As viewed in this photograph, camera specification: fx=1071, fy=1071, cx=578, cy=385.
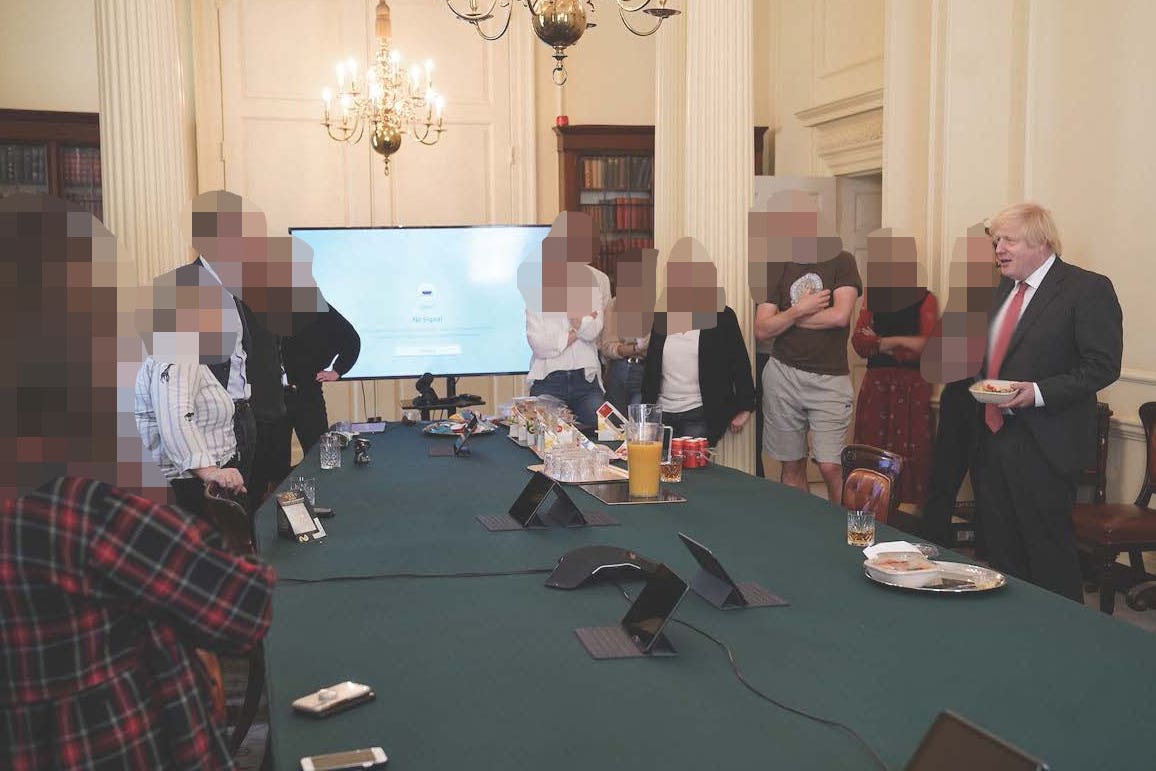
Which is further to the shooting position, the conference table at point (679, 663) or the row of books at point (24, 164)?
the row of books at point (24, 164)

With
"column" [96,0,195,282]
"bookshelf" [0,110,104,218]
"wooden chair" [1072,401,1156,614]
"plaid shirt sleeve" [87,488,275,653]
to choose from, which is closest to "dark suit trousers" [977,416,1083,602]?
"wooden chair" [1072,401,1156,614]

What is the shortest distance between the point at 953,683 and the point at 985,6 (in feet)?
14.5

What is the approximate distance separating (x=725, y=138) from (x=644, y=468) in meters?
2.60

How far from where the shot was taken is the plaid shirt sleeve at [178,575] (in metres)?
1.24

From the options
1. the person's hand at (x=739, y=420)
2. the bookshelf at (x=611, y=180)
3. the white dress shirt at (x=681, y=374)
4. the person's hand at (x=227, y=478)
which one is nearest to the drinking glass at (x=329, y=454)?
the person's hand at (x=227, y=478)

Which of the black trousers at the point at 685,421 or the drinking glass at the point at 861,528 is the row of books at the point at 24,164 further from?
the drinking glass at the point at 861,528

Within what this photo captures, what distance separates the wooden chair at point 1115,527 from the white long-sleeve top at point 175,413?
3101 mm

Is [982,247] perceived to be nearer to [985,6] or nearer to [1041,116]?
[1041,116]

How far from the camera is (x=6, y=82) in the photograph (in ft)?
24.5

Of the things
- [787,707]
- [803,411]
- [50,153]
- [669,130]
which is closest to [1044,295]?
[803,411]

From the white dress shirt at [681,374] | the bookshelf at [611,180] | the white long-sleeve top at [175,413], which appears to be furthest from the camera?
the bookshelf at [611,180]

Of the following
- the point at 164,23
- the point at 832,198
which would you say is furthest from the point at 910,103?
the point at 164,23

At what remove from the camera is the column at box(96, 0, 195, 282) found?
4938 mm

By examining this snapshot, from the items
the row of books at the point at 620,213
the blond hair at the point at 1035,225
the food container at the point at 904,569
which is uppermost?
the row of books at the point at 620,213
